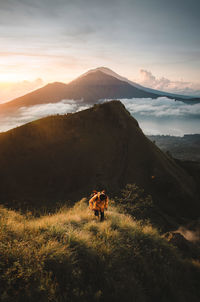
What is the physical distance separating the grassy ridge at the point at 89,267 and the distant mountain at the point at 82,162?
13.9 meters

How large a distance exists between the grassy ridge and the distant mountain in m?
13.9

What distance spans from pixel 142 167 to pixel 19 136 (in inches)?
733

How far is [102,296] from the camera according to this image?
341 cm

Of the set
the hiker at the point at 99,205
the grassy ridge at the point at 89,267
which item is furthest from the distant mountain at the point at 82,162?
the grassy ridge at the point at 89,267

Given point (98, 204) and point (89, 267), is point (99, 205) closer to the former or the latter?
point (98, 204)

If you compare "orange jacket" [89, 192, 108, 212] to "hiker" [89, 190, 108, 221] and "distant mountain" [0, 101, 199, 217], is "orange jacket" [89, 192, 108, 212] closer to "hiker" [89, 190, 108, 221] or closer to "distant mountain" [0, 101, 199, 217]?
"hiker" [89, 190, 108, 221]

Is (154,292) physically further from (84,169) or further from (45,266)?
(84,169)

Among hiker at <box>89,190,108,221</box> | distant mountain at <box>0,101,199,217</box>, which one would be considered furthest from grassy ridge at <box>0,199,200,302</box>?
distant mountain at <box>0,101,199,217</box>

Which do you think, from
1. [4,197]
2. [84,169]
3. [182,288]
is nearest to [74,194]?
[84,169]

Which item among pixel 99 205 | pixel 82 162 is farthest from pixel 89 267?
pixel 82 162

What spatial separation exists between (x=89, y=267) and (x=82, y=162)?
18.3 metres

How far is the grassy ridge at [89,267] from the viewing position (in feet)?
10.2

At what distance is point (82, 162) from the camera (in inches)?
866

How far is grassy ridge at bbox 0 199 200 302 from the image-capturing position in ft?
10.2
